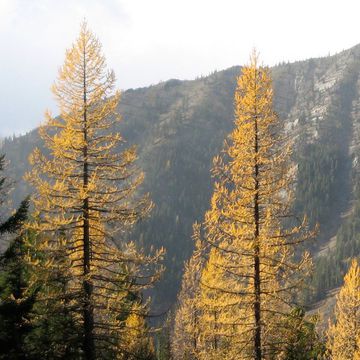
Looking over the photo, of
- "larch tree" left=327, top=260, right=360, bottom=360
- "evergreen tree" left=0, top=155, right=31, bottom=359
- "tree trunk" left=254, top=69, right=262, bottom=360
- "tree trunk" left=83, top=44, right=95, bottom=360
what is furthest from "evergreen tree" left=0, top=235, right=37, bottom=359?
"larch tree" left=327, top=260, right=360, bottom=360

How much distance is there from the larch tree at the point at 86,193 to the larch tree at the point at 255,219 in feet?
9.37

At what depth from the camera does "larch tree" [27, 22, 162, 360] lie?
15.2m

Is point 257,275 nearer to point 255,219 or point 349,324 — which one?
point 255,219

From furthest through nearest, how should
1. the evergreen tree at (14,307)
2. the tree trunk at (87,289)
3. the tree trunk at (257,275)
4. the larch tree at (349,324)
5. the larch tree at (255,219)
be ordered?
the larch tree at (349,324), the larch tree at (255,219), the tree trunk at (257,275), the tree trunk at (87,289), the evergreen tree at (14,307)

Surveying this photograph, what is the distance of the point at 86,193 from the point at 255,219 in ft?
19.5

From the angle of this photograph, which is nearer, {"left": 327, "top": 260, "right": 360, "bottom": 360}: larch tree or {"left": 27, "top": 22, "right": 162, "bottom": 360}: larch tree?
{"left": 27, "top": 22, "right": 162, "bottom": 360}: larch tree

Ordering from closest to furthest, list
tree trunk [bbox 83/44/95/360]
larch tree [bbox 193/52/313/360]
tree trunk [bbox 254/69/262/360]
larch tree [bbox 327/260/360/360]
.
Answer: tree trunk [bbox 83/44/95/360] → tree trunk [bbox 254/69/262/360] → larch tree [bbox 193/52/313/360] → larch tree [bbox 327/260/360/360]

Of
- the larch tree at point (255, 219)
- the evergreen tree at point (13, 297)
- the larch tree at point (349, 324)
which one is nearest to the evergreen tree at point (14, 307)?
the evergreen tree at point (13, 297)

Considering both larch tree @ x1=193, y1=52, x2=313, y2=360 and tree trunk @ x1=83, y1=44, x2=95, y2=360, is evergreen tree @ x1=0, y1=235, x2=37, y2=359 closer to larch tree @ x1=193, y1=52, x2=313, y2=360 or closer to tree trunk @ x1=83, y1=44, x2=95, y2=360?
tree trunk @ x1=83, y1=44, x2=95, y2=360

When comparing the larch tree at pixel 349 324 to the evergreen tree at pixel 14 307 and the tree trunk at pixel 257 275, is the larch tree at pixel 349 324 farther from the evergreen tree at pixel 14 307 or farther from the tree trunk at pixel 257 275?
the evergreen tree at pixel 14 307

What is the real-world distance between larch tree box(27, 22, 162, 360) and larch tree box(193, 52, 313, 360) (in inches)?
112

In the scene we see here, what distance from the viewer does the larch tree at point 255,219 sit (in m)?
15.5

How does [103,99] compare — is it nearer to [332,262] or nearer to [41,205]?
[41,205]

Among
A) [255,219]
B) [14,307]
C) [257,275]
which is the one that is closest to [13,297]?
[14,307]
